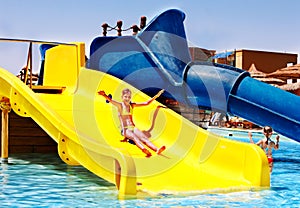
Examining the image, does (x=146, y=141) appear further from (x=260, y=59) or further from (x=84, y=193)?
(x=260, y=59)

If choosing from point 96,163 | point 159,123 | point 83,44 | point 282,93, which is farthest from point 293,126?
point 83,44

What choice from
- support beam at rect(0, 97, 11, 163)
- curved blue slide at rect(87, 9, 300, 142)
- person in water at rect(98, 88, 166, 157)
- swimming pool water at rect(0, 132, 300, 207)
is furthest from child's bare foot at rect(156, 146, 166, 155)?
support beam at rect(0, 97, 11, 163)

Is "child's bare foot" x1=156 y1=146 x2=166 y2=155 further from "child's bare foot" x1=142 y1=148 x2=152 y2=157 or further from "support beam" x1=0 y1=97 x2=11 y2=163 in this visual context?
"support beam" x1=0 y1=97 x2=11 y2=163

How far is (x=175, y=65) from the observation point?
24.8 feet

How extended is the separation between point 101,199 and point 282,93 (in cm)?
282

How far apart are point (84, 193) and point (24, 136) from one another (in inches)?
157

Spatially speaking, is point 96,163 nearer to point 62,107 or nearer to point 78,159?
point 78,159

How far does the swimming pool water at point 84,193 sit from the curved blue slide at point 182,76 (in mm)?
952

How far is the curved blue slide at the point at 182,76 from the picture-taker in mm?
6258

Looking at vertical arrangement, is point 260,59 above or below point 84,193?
above

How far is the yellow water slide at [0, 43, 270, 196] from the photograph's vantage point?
17.0 feet

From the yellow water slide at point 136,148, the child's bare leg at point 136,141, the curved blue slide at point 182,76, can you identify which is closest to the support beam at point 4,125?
the yellow water slide at point 136,148

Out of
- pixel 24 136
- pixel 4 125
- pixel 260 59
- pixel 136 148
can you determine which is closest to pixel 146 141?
pixel 136 148

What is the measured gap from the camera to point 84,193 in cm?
518
